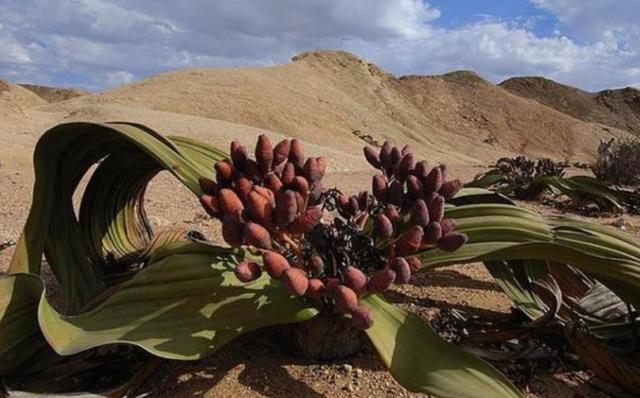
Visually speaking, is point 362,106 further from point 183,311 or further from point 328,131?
point 183,311

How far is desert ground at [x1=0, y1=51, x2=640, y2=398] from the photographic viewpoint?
1.07m

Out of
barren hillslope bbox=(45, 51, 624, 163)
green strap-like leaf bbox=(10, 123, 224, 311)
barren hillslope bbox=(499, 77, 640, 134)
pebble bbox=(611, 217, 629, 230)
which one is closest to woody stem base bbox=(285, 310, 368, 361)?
green strap-like leaf bbox=(10, 123, 224, 311)

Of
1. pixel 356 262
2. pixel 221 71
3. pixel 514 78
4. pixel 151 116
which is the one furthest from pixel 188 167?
pixel 514 78

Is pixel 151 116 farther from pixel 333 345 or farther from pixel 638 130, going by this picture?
pixel 638 130

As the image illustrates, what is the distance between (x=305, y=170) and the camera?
1059 millimetres

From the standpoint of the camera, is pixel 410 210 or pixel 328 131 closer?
pixel 410 210

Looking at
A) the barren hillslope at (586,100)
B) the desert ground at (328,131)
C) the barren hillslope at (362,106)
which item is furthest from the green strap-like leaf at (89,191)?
the barren hillslope at (586,100)

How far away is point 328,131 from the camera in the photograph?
1341 centimetres

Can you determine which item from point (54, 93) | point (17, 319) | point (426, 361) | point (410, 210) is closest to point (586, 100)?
point (54, 93)

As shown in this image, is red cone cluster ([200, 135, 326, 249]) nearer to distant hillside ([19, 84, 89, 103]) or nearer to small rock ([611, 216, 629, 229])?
small rock ([611, 216, 629, 229])

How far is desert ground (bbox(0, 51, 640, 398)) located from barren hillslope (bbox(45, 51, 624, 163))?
56 mm

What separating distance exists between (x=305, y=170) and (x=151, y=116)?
874 cm

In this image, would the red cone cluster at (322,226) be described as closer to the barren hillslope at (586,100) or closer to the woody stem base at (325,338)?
the woody stem base at (325,338)

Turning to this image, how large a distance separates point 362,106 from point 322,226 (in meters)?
17.4
